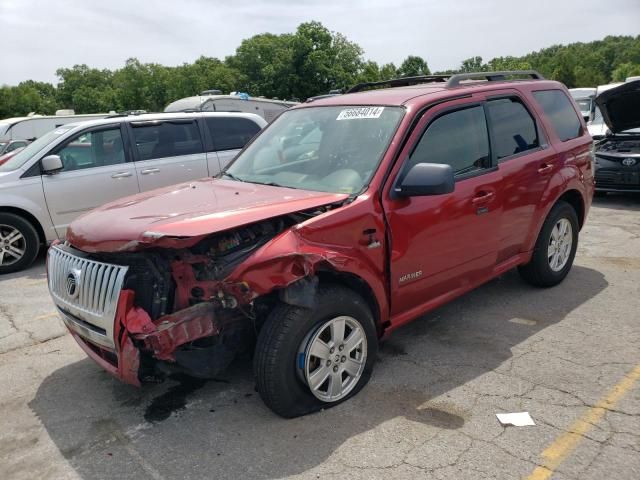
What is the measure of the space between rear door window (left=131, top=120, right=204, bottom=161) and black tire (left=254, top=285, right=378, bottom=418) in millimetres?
5252

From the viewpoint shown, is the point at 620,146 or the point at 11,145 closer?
the point at 620,146

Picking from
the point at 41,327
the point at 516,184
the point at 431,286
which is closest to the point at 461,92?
the point at 516,184

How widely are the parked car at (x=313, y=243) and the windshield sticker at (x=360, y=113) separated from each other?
0.5 inches

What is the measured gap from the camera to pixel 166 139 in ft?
25.5

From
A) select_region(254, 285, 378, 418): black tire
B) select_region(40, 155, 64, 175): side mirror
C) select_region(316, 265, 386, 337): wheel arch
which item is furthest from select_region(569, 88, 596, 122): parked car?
select_region(254, 285, 378, 418): black tire

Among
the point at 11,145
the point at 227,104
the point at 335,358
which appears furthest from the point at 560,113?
the point at 11,145

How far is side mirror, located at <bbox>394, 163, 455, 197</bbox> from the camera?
3.36 meters

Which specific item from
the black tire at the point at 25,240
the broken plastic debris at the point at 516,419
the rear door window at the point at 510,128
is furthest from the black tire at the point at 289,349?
the black tire at the point at 25,240

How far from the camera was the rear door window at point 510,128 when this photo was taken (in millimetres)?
4367

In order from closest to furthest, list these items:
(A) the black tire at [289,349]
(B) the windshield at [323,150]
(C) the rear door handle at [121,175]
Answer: (A) the black tire at [289,349]
(B) the windshield at [323,150]
(C) the rear door handle at [121,175]

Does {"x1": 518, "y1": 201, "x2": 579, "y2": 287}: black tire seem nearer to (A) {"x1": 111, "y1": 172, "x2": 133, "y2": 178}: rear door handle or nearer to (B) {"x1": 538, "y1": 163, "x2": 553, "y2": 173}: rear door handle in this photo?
(B) {"x1": 538, "y1": 163, "x2": 553, "y2": 173}: rear door handle

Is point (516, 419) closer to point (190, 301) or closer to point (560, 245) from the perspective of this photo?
point (190, 301)

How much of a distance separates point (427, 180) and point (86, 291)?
212cm

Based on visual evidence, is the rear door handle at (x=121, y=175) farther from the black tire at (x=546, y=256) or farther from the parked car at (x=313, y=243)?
the black tire at (x=546, y=256)
